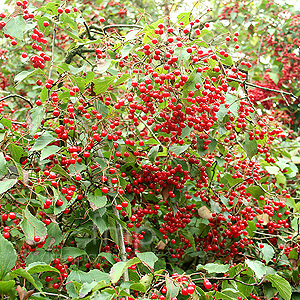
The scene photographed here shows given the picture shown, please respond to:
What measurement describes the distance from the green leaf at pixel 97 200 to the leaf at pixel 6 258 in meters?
0.44

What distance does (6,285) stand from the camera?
1208mm

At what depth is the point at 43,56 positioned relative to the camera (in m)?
1.84

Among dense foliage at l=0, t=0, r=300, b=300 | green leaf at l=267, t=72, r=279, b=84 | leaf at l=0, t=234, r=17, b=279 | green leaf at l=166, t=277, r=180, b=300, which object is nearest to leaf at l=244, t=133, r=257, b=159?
dense foliage at l=0, t=0, r=300, b=300

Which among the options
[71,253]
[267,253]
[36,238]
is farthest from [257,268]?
[36,238]

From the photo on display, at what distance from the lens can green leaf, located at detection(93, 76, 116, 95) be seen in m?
1.70

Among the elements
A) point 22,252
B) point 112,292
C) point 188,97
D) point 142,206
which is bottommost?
point 22,252

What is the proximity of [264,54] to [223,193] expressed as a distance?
3.66 m

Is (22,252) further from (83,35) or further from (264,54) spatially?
(264,54)

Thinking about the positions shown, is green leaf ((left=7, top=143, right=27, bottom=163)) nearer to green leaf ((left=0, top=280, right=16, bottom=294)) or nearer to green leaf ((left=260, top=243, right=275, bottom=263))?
green leaf ((left=0, top=280, right=16, bottom=294))

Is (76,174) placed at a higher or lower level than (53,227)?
higher

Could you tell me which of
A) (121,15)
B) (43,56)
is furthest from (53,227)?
(121,15)

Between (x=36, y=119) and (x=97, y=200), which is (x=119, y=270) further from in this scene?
(x=36, y=119)

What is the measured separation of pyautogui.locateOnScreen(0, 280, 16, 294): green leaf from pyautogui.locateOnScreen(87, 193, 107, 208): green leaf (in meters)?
0.51

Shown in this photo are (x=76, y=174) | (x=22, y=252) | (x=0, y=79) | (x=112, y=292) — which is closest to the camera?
(x=112, y=292)
